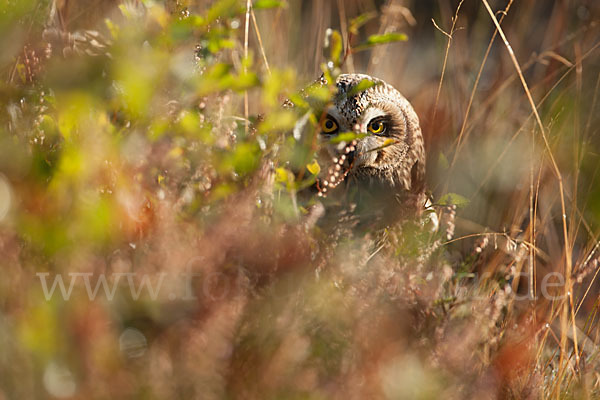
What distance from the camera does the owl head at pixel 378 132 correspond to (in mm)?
1623

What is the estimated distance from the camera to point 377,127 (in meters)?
1.72

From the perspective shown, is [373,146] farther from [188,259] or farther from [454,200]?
[188,259]

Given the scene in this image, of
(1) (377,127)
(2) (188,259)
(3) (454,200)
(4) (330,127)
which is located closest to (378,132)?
(1) (377,127)

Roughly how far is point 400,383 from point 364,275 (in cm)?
22

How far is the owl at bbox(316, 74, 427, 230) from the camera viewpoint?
5.23ft

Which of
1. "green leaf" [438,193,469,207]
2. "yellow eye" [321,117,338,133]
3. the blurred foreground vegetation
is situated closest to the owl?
"yellow eye" [321,117,338,133]

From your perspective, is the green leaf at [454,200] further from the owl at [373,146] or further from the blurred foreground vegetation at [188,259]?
the owl at [373,146]

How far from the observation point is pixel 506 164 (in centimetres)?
198

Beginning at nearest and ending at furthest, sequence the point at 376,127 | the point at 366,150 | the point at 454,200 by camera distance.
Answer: the point at 454,200
the point at 366,150
the point at 376,127

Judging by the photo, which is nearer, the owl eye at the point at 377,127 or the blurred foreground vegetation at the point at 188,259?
the blurred foreground vegetation at the point at 188,259

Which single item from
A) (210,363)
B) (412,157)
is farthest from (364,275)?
(412,157)

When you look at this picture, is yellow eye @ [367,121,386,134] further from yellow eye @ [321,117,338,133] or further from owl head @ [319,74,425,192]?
yellow eye @ [321,117,338,133]

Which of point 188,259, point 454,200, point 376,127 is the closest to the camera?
point 188,259

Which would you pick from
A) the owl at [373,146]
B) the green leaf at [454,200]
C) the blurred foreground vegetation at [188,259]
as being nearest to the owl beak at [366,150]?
the owl at [373,146]
